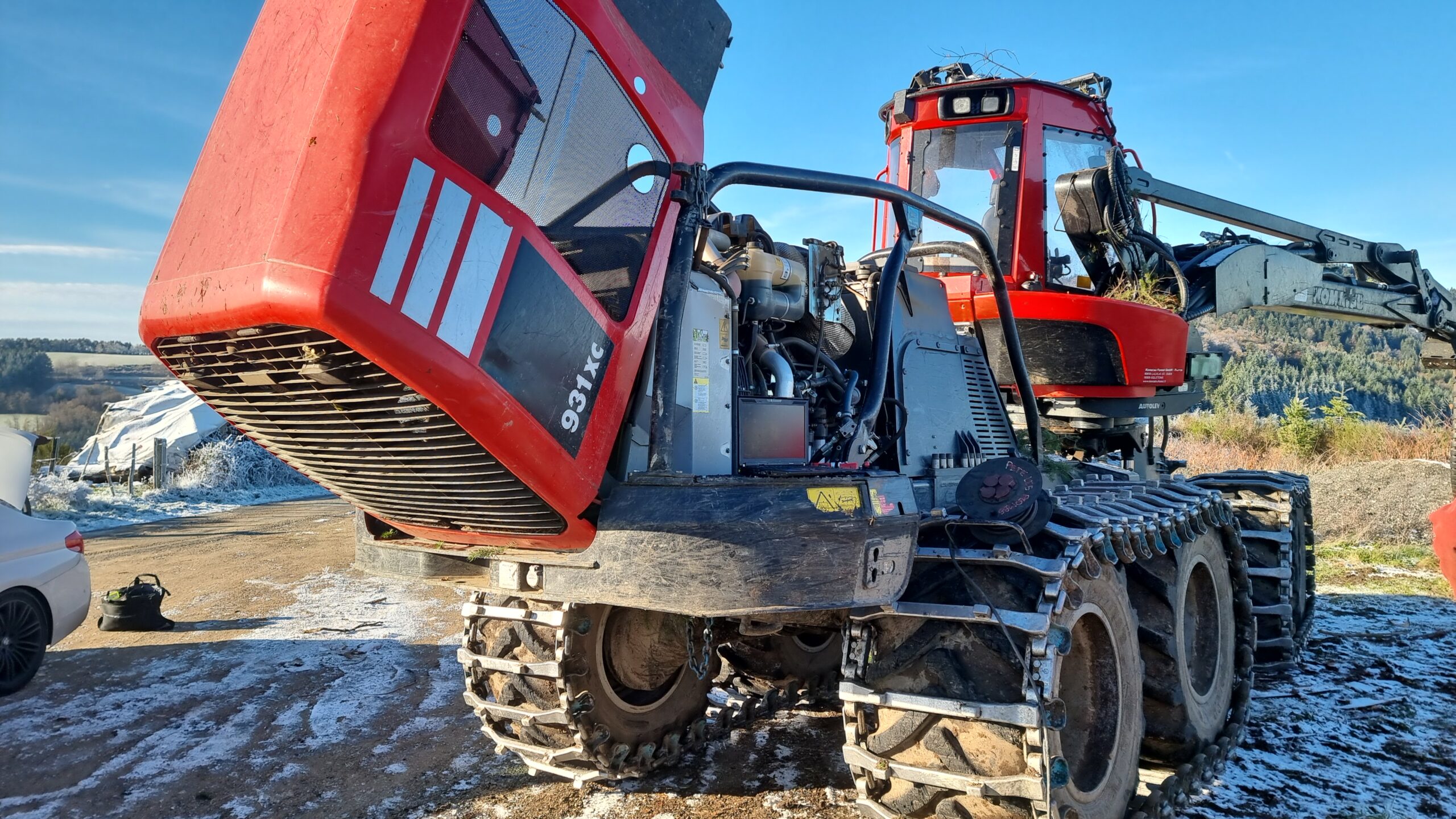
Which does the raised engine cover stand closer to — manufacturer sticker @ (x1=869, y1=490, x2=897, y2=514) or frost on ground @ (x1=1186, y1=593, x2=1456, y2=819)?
manufacturer sticker @ (x1=869, y1=490, x2=897, y2=514)

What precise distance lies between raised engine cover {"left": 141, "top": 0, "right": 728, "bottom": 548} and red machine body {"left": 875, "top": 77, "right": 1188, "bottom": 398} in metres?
3.36

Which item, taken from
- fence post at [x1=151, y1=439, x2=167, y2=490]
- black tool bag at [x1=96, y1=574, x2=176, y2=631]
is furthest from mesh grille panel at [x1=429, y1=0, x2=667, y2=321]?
fence post at [x1=151, y1=439, x2=167, y2=490]

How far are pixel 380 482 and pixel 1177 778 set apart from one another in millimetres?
3459

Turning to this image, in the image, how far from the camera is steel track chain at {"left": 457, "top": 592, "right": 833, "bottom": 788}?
3.70 meters

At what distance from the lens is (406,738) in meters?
4.83

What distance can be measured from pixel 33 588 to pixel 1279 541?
8.49 meters

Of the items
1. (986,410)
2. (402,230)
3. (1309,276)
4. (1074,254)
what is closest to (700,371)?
(402,230)

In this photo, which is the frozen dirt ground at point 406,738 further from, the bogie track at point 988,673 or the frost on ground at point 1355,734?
the bogie track at point 988,673

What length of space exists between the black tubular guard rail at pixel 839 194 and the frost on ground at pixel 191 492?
1102cm

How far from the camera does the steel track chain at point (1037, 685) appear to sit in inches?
115

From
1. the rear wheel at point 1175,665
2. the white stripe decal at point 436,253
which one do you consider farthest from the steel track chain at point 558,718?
the rear wheel at point 1175,665

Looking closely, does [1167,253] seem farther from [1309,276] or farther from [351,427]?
[351,427]

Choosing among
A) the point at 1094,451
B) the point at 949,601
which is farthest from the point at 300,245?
the point at 1094,451

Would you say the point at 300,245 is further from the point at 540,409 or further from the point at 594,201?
the point at 594,201
